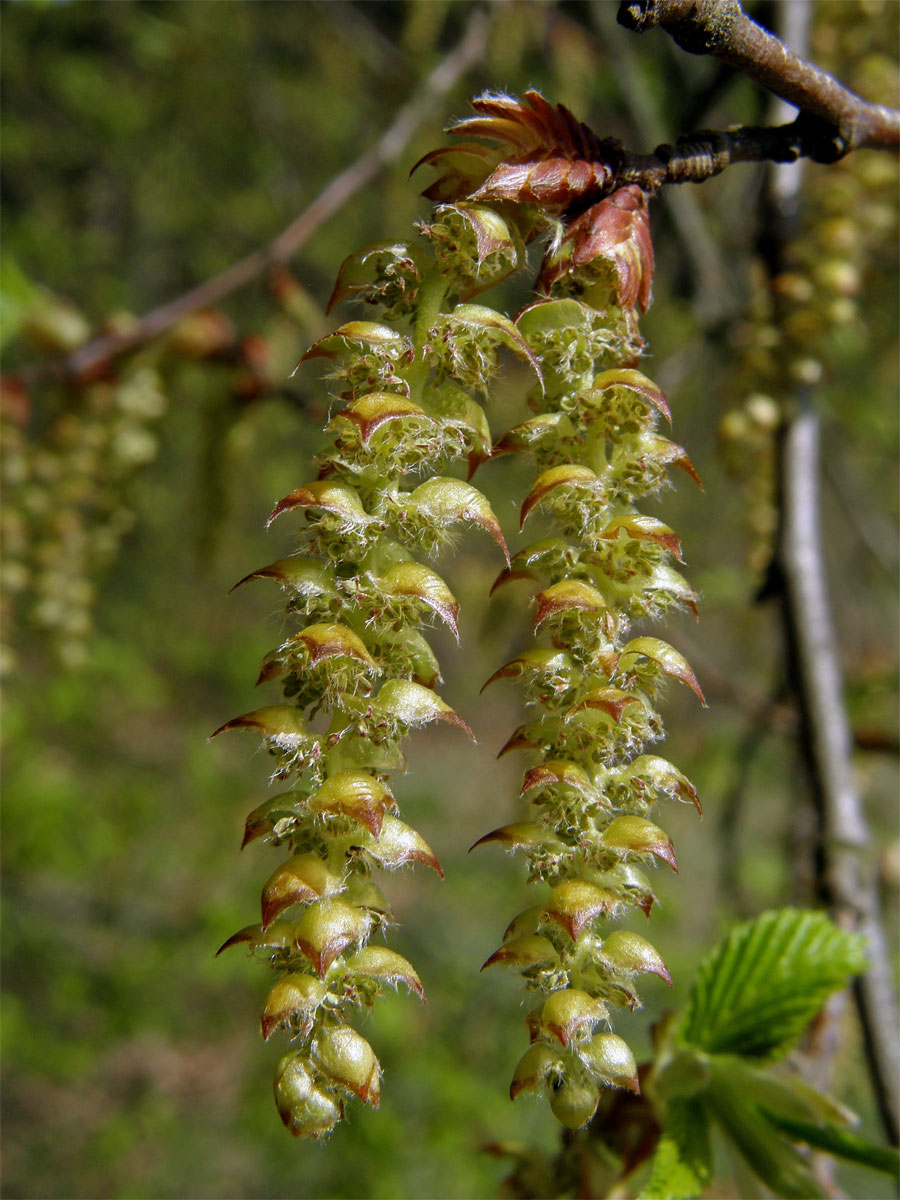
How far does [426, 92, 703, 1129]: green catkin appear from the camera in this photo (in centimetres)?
44

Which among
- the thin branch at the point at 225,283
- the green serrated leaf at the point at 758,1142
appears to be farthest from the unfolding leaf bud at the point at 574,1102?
the thin branch at the point at 225,283

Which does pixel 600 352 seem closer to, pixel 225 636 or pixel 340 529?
pixel 340 529

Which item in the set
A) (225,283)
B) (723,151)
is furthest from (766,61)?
(225,283)

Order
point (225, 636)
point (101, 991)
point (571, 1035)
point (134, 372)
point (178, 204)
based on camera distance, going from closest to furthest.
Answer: point (571, 1035)
point (134, 372)
point (101, 991)
point (178, 204)
point (225, 636)

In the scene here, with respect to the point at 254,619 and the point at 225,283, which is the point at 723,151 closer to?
the point at 225,283

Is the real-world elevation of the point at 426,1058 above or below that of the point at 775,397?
below

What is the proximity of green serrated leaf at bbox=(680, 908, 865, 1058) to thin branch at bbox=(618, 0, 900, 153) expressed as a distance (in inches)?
22.1

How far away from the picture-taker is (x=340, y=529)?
0.42 m

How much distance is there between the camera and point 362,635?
45 centimetres

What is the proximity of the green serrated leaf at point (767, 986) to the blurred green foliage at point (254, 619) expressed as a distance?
69 centimetres

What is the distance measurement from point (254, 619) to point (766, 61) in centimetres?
466

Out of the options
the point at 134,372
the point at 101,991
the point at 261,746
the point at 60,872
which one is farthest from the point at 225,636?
the point at 261,746

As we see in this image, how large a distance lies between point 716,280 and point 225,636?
10.9 feet

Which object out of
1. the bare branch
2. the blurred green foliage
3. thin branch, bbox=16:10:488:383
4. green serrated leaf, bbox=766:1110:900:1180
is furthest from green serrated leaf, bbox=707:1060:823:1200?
thin branch, bbox=16:10:488:383
